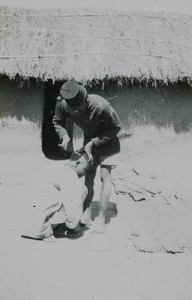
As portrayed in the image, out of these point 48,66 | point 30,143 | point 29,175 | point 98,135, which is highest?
point 48,66

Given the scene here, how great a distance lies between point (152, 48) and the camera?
7.60 metres

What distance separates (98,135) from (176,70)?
10.5 ft

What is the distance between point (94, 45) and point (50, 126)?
2695mm

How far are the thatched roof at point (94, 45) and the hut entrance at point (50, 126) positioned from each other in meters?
1.15

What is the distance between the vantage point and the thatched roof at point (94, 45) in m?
6.95

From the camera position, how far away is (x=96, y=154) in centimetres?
471

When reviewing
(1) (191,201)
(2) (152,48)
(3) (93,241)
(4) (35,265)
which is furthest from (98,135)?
(2) (152,48)

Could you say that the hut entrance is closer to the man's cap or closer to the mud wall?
the mud wall

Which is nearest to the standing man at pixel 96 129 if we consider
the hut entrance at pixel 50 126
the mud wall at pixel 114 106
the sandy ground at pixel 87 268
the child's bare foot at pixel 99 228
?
the child's bare foot at pixel 99 228

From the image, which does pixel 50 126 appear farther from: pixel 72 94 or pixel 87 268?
pixel 87 268

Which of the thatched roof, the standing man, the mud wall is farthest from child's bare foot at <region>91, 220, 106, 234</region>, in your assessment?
the thatched roof

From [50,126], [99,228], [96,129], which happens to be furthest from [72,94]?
[50,126]

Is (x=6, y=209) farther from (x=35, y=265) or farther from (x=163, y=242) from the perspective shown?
(x=163, y=242)

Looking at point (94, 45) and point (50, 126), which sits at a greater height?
point (94, 45)
